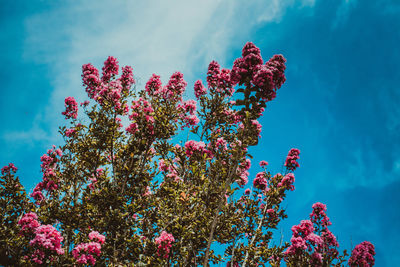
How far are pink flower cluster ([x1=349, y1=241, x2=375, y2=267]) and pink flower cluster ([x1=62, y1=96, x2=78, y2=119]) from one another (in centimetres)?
1134

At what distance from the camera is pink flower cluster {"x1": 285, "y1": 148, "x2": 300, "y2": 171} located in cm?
942

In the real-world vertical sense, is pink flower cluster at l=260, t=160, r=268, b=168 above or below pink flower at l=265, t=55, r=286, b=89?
above

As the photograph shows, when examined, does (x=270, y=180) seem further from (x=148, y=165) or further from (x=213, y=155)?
(x=148, y=165)

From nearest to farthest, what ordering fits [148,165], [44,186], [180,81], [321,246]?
[321,246] → [148,165] → [180,81] → [44,186]

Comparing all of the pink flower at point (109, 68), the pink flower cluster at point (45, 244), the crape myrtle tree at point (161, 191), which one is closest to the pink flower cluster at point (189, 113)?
the crape myrtle tree at point (161, 191)

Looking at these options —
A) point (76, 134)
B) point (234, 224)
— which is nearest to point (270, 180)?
point (234, 224)

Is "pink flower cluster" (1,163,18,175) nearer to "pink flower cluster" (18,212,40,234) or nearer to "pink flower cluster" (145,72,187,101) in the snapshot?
"pink flower cluster" (18,212,40,234)

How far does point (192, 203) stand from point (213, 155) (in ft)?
6.12

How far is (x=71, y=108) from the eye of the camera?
30.6ft

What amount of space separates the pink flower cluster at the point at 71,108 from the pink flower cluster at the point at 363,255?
37.2 feet

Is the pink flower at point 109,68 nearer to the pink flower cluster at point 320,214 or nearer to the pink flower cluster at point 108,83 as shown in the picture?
the pink flower cluster at point 108,83

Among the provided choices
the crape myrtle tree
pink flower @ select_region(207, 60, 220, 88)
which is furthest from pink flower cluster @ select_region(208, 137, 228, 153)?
pink flower @ select_region(207, 60, 220, 88)

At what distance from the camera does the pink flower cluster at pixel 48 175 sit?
898 cm

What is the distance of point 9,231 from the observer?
612 cm
